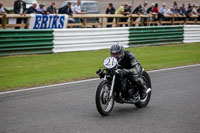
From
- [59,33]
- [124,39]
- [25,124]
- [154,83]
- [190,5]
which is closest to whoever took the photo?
[25,124]

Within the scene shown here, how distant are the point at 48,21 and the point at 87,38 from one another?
1875 mm

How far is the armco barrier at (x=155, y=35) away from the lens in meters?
19.9

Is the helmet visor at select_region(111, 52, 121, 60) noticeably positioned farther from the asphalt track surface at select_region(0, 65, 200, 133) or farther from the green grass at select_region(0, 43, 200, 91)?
the green grass at select_region(0, 43, 200, 91)

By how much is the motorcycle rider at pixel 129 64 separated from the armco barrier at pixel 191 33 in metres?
16.8

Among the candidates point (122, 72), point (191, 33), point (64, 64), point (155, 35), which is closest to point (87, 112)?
point (122, 72)

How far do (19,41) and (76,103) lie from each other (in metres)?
7.75

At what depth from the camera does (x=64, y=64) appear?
13977 mm

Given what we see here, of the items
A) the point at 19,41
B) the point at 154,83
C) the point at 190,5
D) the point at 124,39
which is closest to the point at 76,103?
the point at 154,83

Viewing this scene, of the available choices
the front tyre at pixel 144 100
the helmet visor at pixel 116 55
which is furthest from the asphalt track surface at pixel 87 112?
the helmet visor at pixel 116 55

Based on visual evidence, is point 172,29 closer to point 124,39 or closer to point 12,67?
point 124,39

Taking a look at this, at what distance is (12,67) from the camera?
504 inches

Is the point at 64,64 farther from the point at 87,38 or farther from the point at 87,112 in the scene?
the point at 87,112

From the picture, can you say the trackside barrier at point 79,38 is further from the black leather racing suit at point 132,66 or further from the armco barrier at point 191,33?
the black leather racing suit at point 132,66

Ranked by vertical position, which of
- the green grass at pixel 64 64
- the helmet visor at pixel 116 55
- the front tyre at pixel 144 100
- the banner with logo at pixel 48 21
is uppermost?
the banner with logo at pixel 48 21
